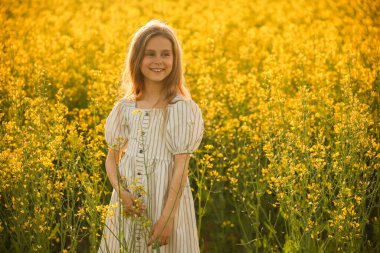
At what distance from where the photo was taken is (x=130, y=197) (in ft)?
9.27

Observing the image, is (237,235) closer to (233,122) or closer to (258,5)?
(233,122)

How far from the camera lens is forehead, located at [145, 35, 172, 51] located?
2986mm

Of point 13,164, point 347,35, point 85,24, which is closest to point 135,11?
point 85,24

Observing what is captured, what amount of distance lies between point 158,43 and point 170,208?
0.86 metres

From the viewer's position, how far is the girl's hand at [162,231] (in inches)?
109

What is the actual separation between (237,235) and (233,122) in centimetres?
83

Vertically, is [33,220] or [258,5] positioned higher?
[258,5]

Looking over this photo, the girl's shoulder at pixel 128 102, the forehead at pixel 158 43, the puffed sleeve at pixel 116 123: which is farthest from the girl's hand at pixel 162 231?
the forehead at pixel 158 43

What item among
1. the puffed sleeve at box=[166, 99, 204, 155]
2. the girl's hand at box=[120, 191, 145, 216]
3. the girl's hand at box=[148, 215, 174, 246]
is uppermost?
the puffed sleeve at box=[166, 99, 204, 155]

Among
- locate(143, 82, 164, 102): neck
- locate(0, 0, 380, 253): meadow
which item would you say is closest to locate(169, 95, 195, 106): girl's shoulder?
locate(143, 82, 164, 102): neck

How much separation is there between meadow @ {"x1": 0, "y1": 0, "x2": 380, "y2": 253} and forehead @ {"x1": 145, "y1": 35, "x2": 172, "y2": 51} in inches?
24.5

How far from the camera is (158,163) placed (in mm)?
2928

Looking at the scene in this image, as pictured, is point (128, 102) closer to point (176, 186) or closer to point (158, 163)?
point (158, 163)

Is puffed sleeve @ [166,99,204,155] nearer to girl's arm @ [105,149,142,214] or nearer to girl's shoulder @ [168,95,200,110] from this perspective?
girl's shoulder @ [168,95,200,110]
